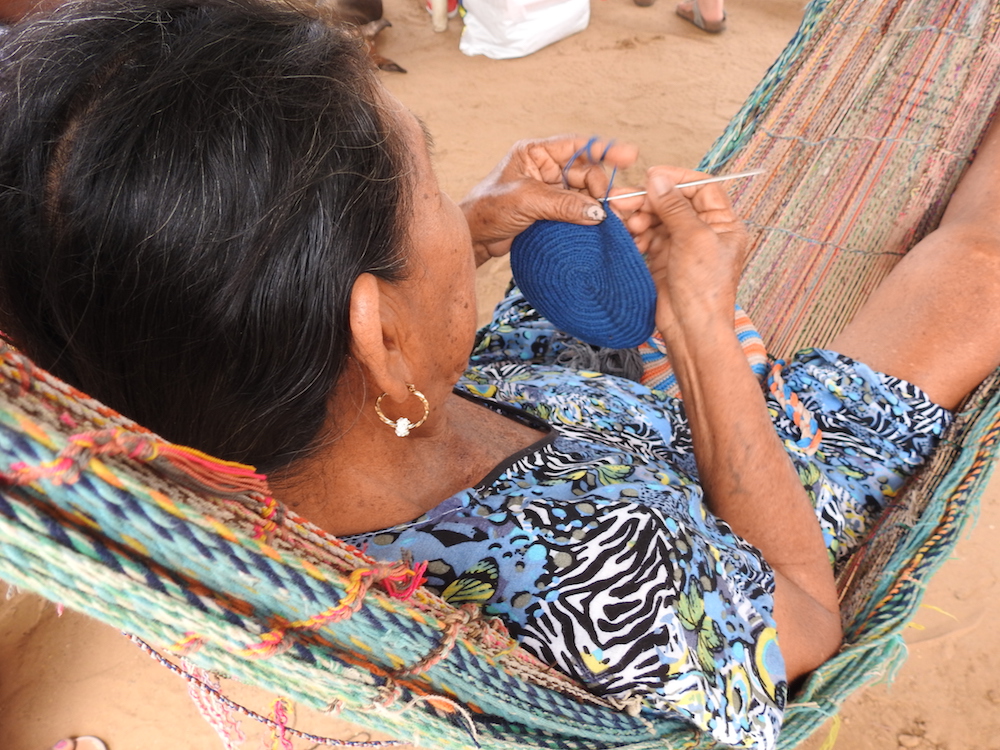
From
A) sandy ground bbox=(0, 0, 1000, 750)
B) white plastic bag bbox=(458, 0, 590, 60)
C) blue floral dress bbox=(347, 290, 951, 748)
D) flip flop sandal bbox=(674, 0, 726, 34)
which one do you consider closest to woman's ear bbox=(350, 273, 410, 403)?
blue floral dress bbox=(347, 290, 951, 748)

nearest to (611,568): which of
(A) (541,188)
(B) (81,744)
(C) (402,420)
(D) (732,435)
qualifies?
(C) (402,420)

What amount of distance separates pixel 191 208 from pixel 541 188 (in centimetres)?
68

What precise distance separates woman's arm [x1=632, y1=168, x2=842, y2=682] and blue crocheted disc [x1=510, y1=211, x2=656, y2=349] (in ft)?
0.20

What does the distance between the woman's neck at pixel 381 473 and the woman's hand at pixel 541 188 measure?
1.21 feet

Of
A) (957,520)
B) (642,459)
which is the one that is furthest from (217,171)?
(957,520)

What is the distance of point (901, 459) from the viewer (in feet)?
4.32

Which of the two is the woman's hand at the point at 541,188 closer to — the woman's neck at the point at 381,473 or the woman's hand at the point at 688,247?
the woman's hand at the point at 688,247

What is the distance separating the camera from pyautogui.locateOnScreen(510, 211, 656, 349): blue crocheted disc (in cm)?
110

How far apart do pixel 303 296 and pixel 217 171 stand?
117mm

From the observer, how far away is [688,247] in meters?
1.06

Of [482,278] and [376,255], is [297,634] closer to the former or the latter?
[376,255]

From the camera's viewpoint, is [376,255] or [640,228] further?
[640,228]

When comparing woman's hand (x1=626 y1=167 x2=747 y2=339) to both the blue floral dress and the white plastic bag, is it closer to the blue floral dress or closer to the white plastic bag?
the blue floral dress

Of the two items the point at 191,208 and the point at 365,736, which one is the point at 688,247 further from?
the point at 365,736
